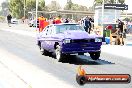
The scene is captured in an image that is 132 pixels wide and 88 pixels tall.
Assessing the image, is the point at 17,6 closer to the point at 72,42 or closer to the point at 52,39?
the point at 52,39

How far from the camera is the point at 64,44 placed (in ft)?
45.9

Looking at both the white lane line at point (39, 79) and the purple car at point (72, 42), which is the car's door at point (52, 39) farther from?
the white lane line at point (39, 79)

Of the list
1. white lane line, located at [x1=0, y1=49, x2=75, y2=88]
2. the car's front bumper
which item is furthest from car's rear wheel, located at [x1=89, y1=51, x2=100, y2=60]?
white lane line, located at [x1=0, y1=49, x2=75, y2=88]

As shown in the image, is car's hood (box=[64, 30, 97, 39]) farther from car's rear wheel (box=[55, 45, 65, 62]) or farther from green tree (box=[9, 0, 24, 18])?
green tree (box=[9, 0, 24, 18])

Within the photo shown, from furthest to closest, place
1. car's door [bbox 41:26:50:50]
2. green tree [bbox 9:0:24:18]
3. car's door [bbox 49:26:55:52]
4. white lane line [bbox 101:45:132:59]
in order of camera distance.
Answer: green tree [bbox 9:0:24:18] < white lane line [bbox 101:45:132:59] < car's door [bbox 41:26:50:50] < car's door [bbox 49:26:55:52]

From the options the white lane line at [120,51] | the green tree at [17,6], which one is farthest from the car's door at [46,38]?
the green tree at [17,6]

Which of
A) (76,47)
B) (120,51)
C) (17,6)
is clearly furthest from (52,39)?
(17,6)

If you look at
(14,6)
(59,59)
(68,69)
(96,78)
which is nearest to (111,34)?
(59,59)

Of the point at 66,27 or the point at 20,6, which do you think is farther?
the point at 20,6

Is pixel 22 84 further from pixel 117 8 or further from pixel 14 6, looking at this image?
pixel 14 6

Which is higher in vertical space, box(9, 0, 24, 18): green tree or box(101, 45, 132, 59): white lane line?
box(9, 0, 24, 18): green tree

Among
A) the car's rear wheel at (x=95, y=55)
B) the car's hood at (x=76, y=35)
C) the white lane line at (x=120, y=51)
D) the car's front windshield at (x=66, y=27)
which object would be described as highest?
the car's front windshield at (x=66, y=27)

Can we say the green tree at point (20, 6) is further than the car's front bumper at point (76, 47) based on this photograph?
Yes

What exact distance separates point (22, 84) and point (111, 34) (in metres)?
17.2
